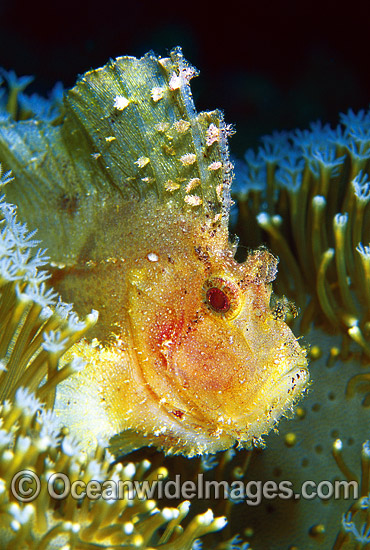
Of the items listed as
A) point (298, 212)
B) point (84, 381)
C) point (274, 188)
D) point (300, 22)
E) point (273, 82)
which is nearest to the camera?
point (84, 381)

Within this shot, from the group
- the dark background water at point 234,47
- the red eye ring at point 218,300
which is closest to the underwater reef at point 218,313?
the red eye ring at point 218,300

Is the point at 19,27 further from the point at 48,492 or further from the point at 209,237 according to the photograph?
the point at 48,492

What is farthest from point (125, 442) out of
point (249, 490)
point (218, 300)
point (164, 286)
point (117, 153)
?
point (117, 153)

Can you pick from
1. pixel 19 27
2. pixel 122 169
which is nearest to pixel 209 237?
pixel 122 169

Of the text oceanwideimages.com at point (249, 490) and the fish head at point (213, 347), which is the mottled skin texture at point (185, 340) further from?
the text oceanwideimages.com at point (249, 490)

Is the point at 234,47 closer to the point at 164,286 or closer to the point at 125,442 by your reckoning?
the point at 164,286

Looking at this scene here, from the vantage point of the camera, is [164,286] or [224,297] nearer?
[224,297]
